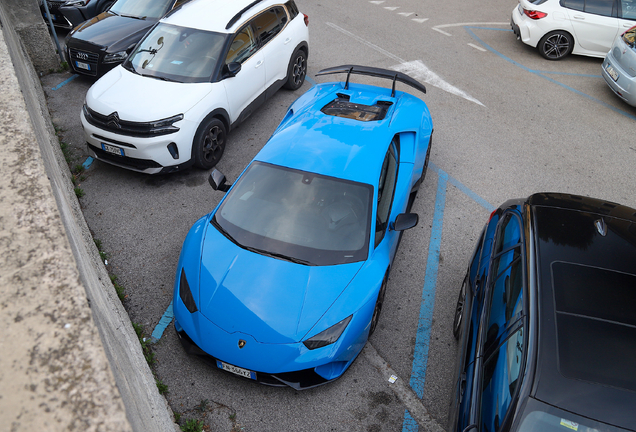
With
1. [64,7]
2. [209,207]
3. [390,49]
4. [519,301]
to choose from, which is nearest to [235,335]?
[519,301]

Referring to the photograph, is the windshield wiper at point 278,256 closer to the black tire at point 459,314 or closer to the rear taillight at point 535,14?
the black tire at point 459,314

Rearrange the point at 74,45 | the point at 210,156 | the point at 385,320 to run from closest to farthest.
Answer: the point at 385,320 → the point at 210,156 → the point at 74,45

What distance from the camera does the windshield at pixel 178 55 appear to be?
20.9 ft

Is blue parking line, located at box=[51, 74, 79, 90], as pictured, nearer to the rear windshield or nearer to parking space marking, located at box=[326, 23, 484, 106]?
parking space marking, located at box=[326, 23, 484, 106]

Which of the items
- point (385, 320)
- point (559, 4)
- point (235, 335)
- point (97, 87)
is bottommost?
point (385, 320)

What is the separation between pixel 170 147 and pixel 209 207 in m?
0.95

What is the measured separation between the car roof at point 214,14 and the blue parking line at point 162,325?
4.29 metres

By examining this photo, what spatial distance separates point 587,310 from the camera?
287cm

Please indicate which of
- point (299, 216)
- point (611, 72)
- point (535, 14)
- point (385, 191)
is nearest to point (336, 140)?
point (385, 191)

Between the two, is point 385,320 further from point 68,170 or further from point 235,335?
point 68,170

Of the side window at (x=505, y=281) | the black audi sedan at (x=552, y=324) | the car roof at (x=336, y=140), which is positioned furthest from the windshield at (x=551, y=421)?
the car roof at (x=336, y=140)

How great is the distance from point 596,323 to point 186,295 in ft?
10.2

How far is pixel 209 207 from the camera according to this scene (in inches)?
233

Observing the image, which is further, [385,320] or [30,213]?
[385,320]
